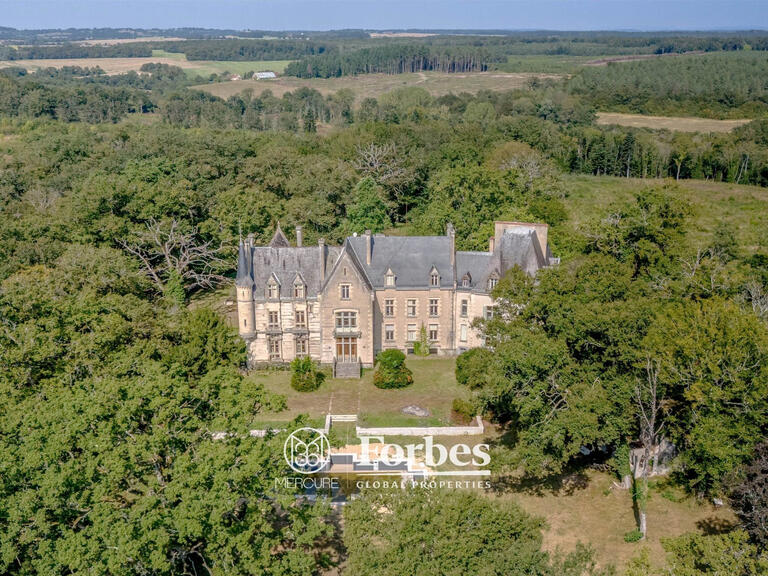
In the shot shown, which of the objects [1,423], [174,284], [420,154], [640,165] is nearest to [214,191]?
[174,284]

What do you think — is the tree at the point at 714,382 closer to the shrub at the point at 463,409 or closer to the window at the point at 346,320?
the shrub at the point at 463,409

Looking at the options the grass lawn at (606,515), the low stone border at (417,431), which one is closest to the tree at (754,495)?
the grass lawn at (606,515)

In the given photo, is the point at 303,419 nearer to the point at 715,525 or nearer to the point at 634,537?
the point at 634,537

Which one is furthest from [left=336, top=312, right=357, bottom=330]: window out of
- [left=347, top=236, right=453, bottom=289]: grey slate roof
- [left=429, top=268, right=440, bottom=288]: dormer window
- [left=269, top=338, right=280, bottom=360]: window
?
[left=429, top=268, right=440, bottom=288]: dormer window

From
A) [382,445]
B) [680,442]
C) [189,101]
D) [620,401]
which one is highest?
[189,101]

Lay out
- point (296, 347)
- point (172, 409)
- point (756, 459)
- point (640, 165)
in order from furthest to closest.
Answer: point (640, 165), point (296, 347), point (756, 459), point (172, 409)

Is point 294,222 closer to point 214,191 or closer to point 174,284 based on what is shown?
point 214,191

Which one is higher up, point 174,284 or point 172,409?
point 172,409
